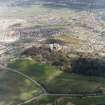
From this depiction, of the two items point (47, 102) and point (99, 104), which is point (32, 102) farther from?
point (99, 104)


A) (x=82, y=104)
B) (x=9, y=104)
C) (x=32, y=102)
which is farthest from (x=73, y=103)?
(x=9, y=104)

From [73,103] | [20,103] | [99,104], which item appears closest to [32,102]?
[20,103]

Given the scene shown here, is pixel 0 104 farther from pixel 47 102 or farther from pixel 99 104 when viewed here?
pixel 99 104

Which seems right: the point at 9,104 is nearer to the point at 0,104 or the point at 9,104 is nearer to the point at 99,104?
the point at 0,104

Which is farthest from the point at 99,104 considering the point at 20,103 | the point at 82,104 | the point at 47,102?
the point at 20,103

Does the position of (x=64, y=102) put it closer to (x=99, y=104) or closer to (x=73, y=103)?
(x=73, y=103)

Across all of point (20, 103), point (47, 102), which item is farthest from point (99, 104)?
point (20, 103)
